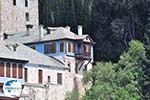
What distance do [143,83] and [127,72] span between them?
2839mm

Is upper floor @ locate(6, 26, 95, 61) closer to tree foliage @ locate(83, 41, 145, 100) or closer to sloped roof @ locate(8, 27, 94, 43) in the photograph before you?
sloped roof @ locate(8, 27, 94, 43)

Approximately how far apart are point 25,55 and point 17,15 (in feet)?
93.5

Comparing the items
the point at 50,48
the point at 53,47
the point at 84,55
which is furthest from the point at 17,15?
the point at 53,47

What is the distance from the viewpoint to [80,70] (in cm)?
12938

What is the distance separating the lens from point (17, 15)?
150 metres

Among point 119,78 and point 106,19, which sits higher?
point 106,19

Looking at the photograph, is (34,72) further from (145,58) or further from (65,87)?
(145,58)

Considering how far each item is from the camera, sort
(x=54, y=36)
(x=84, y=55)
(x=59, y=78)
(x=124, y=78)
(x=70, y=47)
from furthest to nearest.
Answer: (x=84, y=55)
(x=54, y=36)
(x=70, y=47)
(x=59, y=78)
(x=124, y=78)

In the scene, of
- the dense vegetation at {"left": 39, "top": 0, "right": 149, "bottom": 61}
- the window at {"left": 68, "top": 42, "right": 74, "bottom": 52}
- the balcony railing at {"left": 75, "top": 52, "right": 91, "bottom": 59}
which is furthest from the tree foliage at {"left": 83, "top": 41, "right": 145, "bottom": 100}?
the dense vegetation at {"left": 39, "top": 0, "right": 149, "bottom": 61}

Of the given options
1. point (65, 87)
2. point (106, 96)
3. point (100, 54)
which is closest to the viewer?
point (106, 96)

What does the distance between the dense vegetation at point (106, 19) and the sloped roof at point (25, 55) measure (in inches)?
640

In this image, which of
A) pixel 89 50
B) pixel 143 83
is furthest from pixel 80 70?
pixel 143 83

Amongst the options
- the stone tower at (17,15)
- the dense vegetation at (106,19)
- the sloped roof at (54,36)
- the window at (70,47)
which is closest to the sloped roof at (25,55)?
the window at (70,47)

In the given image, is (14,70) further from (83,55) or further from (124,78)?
(83,55)
